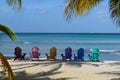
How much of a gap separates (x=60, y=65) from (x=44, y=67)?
879 mm

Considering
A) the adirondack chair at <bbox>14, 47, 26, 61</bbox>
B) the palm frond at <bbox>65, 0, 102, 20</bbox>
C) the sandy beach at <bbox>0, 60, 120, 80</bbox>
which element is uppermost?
the palm frond at <bbox>65, 0, 102, 20</bbox>

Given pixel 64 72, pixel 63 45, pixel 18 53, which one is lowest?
pixel 64 72

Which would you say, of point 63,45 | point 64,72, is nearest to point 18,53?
point 64,72

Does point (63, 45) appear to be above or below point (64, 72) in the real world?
above

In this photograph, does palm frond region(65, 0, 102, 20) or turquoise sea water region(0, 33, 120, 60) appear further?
turquoise sea water region(0, 33, 120, 60)

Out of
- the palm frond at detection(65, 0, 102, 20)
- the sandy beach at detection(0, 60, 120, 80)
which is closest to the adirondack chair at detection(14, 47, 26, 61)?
the sandy beach at detection(0, 60, 120, 80)

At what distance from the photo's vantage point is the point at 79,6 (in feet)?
46.0

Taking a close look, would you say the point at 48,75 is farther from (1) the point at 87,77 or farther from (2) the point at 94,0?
(2) the point at 94,0

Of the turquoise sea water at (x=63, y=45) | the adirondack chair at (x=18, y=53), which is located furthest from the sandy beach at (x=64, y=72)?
the adirondack chair at (x=18, y=53)

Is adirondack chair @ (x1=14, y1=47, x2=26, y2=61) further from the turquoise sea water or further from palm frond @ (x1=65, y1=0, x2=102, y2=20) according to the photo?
palm frond @ (x1=65, y1=0, x2=102, y2=20)

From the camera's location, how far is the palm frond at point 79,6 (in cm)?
1395

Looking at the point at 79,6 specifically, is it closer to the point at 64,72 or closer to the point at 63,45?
the point at 64,72

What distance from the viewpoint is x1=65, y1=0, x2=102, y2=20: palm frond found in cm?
1395

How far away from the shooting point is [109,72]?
15.9 m
